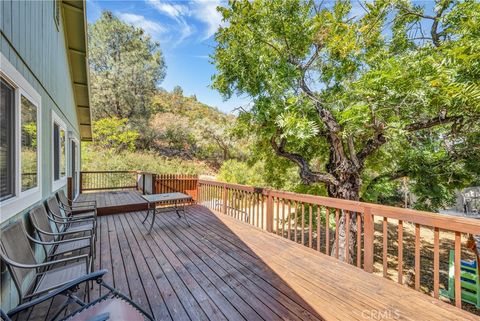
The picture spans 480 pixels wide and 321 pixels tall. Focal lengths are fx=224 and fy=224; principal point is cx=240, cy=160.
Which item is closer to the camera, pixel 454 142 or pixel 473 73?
pixel 473 73

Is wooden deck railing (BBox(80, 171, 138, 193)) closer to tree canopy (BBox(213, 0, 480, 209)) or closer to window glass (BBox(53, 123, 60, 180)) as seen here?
window glass (BBox(53, 123, 60, 180))

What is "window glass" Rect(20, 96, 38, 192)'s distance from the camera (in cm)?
250

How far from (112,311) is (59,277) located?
0.85 meters

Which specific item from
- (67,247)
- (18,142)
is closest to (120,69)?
(18,142)

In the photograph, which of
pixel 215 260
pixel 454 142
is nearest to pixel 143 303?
pixel 215 260

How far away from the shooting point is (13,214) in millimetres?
2074

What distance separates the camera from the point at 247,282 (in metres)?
2.61

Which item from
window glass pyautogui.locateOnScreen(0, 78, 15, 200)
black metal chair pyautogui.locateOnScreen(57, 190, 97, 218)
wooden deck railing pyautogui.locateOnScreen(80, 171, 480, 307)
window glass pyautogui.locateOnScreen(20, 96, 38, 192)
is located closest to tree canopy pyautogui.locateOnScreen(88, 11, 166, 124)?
wooden deck railing pyautogui.locateOnScreen(80, 171, 480, 307)

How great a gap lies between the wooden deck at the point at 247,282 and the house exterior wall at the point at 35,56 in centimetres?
113

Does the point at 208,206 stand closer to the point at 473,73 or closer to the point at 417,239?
the point at 417,239

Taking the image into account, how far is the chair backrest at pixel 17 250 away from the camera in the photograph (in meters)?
1.64

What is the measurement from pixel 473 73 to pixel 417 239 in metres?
2.43

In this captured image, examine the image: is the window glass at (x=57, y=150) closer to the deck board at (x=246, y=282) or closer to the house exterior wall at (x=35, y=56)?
the house exterior wall at (x=35, y=56)

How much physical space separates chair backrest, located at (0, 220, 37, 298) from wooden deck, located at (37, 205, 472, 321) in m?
0.74
